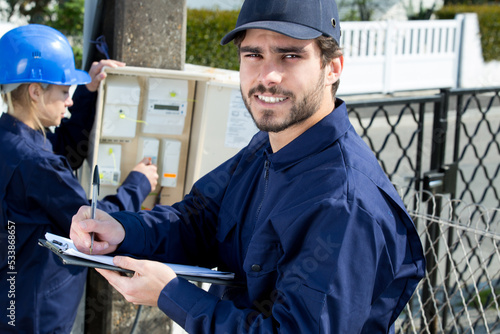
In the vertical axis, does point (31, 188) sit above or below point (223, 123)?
below

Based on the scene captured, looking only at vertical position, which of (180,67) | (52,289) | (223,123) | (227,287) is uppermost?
(180,67)

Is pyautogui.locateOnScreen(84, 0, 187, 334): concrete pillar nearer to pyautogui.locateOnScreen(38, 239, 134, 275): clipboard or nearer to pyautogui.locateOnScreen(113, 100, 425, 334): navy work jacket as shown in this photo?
pyautogui.locateOnScreen(113, 100, 425, 334): navy work jacket

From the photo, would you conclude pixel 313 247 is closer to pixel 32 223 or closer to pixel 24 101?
pixel 32 223

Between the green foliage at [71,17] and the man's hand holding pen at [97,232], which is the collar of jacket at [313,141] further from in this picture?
the green foliage at [71,17]

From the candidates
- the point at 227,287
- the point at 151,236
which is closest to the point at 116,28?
the point at 151,236

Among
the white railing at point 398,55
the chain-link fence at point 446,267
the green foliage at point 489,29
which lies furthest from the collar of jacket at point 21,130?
the green foliage at point 489,29

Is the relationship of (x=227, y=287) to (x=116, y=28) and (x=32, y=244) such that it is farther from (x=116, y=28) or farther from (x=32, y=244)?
(x=116, y=28)

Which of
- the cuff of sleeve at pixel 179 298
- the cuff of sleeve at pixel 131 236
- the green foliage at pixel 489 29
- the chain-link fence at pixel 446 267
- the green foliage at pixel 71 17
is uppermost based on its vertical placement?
the green foliage at pixel 489 29

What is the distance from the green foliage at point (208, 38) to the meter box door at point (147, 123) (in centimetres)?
833

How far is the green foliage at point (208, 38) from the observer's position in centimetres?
1139

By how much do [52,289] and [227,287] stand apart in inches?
47.6

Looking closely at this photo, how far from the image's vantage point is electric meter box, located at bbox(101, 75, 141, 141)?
297cm

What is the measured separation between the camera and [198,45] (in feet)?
37.6

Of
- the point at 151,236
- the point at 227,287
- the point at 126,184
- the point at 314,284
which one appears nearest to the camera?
the point at 314,284
